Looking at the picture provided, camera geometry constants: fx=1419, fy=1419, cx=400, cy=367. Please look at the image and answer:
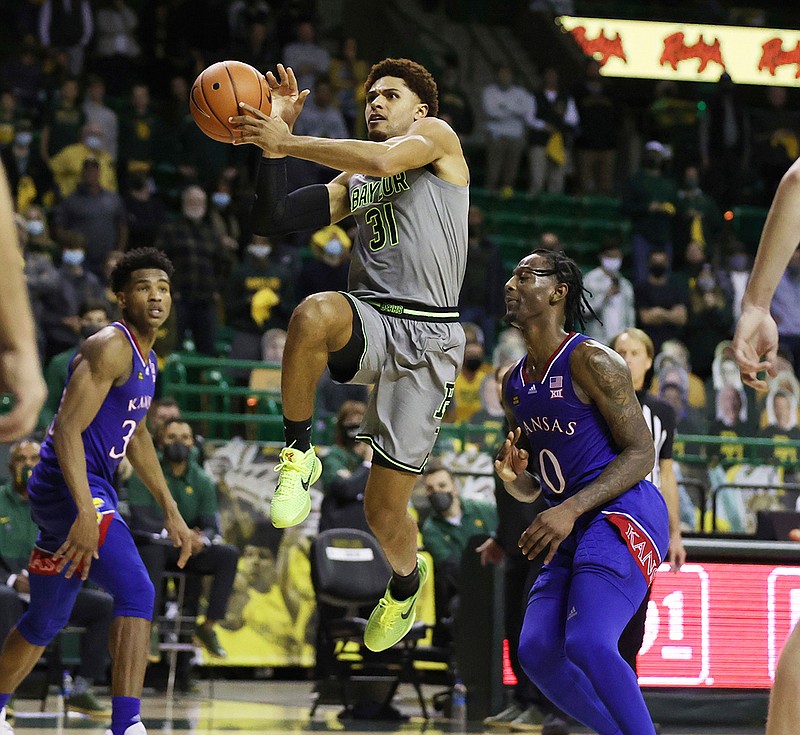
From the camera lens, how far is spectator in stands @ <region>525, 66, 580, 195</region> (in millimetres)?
18375

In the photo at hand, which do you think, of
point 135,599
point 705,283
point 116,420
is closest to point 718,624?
point 135,599

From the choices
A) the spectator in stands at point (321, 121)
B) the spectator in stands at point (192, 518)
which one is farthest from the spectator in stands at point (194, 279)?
the spectator in stands at point (192, 518)

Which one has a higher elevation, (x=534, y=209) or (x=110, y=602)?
(x=534, y=209)

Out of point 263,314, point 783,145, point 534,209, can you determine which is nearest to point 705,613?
point 263,314

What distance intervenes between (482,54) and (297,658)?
1232 cm

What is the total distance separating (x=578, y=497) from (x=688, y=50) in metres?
17.8

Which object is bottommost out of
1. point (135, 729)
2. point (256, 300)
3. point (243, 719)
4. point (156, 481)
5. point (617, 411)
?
point (243, 719)

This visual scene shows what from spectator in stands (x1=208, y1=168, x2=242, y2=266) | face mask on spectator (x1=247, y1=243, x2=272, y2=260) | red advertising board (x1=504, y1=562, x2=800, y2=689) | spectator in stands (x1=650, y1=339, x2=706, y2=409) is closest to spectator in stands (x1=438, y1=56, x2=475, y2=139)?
spectator in stands (x1=208, y1=168, x2=242, y2=266)

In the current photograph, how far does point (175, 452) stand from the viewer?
33.3 ft

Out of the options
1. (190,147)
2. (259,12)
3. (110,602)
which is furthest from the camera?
(259,12)

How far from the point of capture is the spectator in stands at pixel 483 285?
14.9 m

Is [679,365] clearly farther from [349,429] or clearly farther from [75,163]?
[75,163]

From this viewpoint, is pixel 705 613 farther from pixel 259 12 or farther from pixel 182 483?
pixel 259 12

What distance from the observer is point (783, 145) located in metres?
20.4
